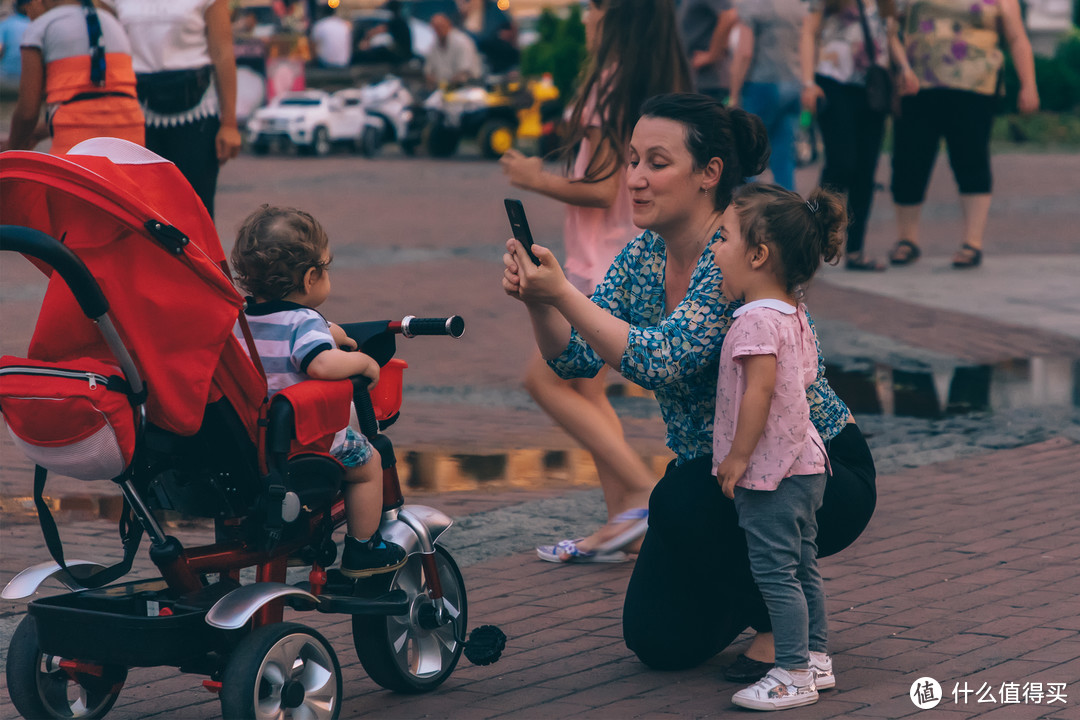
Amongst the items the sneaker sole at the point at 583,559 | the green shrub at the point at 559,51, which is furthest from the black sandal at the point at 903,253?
the green shrub at the point at 559,51

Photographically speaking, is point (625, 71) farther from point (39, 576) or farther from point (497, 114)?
point (497, 114)

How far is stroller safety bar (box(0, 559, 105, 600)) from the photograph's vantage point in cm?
341

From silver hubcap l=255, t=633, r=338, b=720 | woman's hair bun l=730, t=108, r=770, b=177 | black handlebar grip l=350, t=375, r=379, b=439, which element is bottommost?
silver hubcap l=255, t=633, r=338, b=720

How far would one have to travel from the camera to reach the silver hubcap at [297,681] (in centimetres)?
326

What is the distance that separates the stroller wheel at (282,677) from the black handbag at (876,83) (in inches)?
296

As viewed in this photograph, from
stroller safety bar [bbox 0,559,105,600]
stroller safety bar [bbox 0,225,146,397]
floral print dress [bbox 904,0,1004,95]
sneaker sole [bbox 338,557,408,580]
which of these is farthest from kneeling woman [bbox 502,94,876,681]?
floral print dress [bbox 904,0,1004,95]

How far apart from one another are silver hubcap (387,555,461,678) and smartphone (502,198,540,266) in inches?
33.3

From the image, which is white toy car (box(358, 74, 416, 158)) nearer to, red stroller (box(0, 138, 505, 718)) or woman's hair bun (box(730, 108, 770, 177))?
woman's hair bun (box(730, 108, 770, 177))

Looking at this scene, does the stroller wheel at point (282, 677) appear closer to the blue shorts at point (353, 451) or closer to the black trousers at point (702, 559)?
the blue shorts at point (353, 451)

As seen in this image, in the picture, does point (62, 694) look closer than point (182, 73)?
Yes

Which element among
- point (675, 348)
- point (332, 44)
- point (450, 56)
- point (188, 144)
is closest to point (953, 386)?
point (188, 144)

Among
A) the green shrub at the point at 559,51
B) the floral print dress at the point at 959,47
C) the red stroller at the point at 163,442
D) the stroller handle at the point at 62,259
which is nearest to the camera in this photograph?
the stroller handle at the point at 62,259

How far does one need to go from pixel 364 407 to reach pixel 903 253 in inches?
314

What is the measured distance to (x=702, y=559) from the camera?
386 cm
